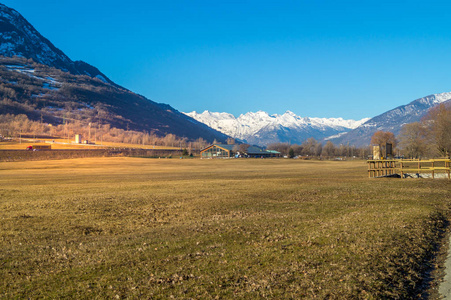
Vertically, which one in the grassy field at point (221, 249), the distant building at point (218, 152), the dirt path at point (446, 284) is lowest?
the dirt path at point (446, 284)

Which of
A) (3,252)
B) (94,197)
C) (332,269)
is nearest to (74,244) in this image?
(3,252)

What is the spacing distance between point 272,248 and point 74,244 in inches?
328

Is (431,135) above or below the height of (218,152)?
above

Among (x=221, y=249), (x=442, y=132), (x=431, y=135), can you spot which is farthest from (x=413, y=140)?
(x=221, y=249)

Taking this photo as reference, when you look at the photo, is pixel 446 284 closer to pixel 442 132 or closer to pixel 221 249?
pixel 221 249

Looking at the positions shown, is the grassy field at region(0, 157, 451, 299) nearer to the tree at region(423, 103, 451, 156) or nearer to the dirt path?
the dirt path

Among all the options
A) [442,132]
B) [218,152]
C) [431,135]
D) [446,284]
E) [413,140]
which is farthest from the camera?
[218,152]

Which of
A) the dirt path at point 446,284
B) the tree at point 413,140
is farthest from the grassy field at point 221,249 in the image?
the tree at point 413,140

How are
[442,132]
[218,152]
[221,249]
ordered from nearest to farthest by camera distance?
[221,249], [442,132], [218,152]

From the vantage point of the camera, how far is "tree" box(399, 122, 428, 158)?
107312mm

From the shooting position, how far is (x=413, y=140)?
113000 millimetres

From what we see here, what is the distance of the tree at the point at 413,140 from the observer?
352 feet

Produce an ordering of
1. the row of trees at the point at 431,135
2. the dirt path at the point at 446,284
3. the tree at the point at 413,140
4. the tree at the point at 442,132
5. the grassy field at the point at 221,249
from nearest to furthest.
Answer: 1. the dirt path at the point at 446,284
2. the grassy field at the point at 221,249
3. the tree at the point at 442,132
4. the row of trees at the point at 431,135
5. the tree at the point at 413,140

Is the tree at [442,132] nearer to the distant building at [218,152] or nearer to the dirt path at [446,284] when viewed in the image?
the dirt path at [446,284]
